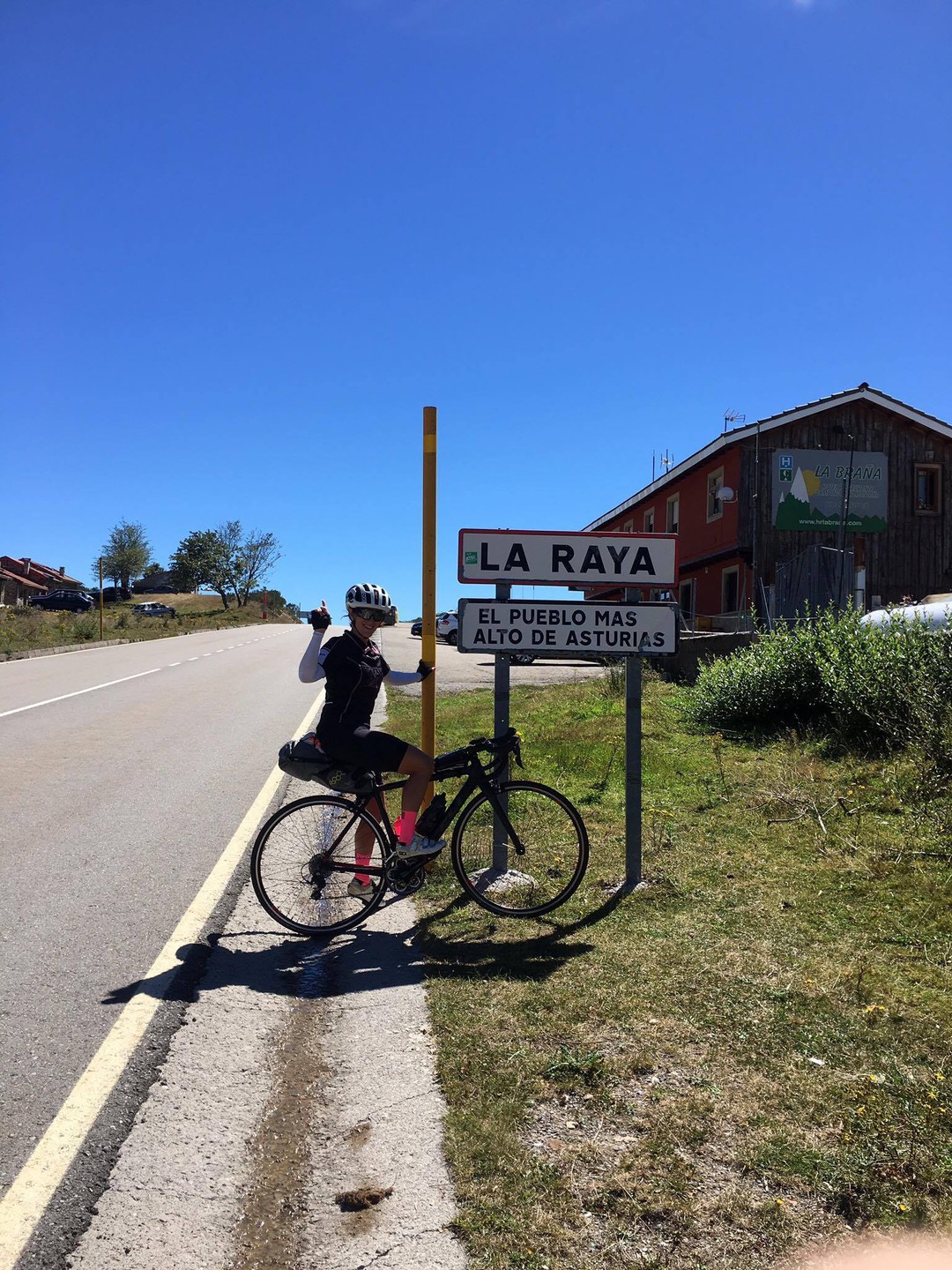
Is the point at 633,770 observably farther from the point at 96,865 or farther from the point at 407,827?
the point at 96,865

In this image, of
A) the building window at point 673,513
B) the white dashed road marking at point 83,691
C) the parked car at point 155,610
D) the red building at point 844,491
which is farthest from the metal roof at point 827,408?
the parked car at point 155,610

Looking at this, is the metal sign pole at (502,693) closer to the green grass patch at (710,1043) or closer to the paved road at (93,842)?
the green grass patch at (710,1043)

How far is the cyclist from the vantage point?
5.24 m

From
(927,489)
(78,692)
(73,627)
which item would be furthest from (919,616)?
(73,627)

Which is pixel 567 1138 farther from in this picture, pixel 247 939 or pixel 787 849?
pixel 787 849

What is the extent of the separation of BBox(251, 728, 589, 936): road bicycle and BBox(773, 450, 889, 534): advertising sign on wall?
23.3 meters

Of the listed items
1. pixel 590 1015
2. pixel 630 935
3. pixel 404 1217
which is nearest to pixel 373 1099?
pixel 404 1217

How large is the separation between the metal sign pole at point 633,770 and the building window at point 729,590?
23.1 metres

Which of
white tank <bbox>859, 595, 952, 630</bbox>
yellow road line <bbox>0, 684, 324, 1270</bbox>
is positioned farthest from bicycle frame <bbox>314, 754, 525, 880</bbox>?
white tank <bbox>859, 595, 952, 630</bbox>

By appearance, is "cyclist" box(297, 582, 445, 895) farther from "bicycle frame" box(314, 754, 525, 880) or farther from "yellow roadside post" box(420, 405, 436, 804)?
"yellow roadside post" box(420, 405, 436, 804)

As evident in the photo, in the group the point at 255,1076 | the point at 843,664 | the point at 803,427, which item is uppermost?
the point at 803,427

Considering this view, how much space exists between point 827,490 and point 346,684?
983 inches

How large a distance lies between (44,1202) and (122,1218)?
9.6 inches

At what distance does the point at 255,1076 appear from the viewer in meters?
3.59
